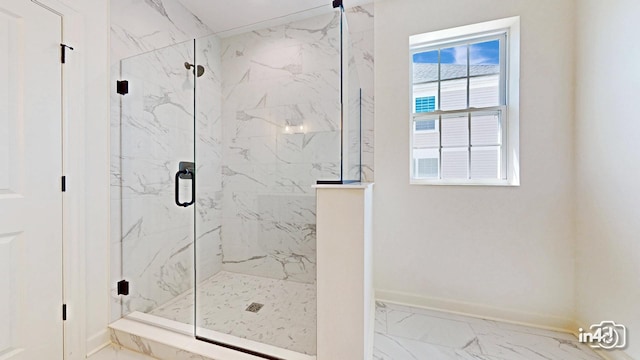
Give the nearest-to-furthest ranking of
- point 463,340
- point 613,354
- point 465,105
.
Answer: point 613,354 < point 463,340 < point 465,105

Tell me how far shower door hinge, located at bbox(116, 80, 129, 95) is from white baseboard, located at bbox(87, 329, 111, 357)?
162cm

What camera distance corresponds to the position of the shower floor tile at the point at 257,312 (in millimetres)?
1473

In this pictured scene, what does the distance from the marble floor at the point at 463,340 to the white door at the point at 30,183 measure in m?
1.88

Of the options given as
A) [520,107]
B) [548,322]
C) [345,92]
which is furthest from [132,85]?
[548,322]

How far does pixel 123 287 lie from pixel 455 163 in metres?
2.74

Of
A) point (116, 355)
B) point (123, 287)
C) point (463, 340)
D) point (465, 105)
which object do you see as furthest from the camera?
point (465, 105)

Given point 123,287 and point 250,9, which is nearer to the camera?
point 123,287

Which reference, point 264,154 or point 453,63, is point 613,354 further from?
point 264,154

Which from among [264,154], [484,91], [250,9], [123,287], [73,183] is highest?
[250,9]

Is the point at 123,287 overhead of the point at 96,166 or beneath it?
beneath

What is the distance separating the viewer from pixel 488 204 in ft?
6.04

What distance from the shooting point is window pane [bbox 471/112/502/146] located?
197 cm

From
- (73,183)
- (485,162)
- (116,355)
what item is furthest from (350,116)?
(116,355)

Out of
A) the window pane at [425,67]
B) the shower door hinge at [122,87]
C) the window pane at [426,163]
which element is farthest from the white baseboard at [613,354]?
the shower door hinge at [122,87]
